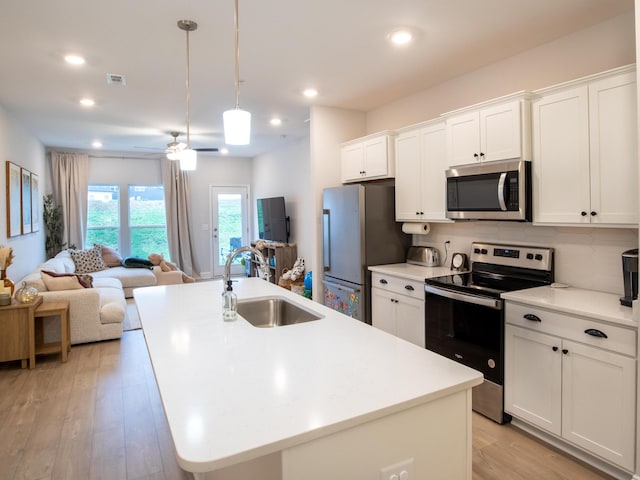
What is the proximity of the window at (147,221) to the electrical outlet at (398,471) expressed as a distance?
7.71 metres

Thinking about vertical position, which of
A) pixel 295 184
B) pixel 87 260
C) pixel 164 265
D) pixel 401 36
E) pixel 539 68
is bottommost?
pixel 164 265

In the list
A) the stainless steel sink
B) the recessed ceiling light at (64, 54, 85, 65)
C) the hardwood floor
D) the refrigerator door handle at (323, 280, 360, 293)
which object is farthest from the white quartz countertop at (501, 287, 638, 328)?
the recessed ceiling light at (64, 54, 85, 65)

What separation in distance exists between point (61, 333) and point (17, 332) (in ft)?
1.27

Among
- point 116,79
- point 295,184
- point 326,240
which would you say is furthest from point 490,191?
point 295,184

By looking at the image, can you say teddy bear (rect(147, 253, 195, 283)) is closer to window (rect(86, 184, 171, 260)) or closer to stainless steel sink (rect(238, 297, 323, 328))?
window (rect(86, 184, 171, 260))

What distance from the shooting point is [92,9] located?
2.45 meters

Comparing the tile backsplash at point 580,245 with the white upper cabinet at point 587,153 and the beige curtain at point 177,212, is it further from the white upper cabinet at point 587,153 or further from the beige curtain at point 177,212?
the beige curtain at point 177,212

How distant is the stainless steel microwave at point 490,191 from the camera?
2.75 m

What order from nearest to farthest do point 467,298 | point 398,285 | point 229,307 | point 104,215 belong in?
1. point 229,307
2. point 467,298
3. point 398,285
4. point 104,215

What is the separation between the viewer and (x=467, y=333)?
9.43ft

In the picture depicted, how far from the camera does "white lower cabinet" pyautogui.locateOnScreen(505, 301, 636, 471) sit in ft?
6.71

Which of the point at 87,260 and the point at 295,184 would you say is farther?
the point at 295,184

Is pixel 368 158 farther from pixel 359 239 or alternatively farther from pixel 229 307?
pixel 229 307

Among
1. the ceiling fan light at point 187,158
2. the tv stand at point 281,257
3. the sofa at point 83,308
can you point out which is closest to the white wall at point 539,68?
the ceiling fan light at point 187,158
